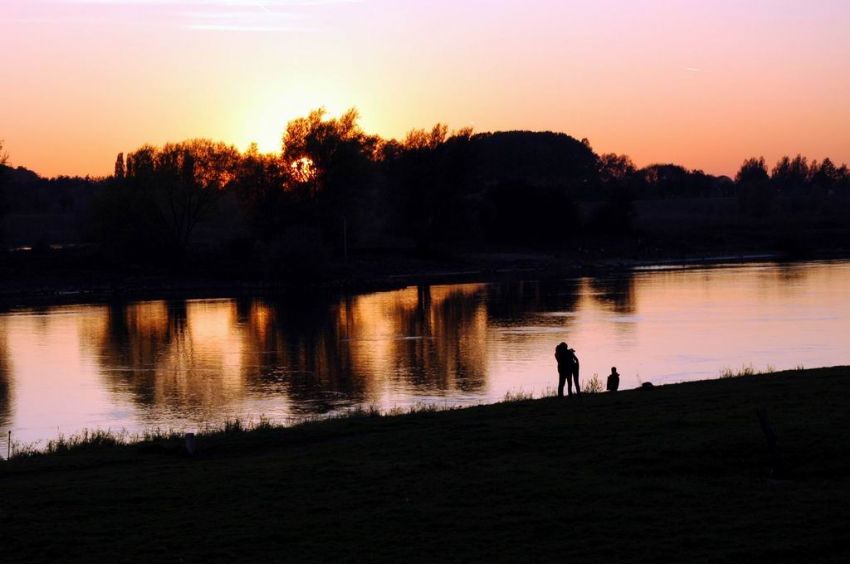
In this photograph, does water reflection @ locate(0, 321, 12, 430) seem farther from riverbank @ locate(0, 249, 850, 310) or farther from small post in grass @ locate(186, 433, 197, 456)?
riverbank @ locate(0, 249, 850, 310)

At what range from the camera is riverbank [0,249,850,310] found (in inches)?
3580

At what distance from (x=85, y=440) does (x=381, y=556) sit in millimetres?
12674

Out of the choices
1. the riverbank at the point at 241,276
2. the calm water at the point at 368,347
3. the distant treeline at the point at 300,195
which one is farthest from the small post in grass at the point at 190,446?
the distant treeline at the point at 300,195

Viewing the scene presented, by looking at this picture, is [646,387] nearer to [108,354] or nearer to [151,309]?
[108,354]

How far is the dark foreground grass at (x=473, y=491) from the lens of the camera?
14.1 m

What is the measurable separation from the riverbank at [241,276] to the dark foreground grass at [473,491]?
66544 mm

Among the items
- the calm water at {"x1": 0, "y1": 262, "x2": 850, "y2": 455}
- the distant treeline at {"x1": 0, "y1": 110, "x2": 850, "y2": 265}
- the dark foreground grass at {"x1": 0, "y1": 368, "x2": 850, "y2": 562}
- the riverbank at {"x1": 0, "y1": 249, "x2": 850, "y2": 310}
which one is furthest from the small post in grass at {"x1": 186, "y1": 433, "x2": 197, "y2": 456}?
the distant treeline at {"x1": 0, "y1": 110, "x2": 850, "y2": 265}

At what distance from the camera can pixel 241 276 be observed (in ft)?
331

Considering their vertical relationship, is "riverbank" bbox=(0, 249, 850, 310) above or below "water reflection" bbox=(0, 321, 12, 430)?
above

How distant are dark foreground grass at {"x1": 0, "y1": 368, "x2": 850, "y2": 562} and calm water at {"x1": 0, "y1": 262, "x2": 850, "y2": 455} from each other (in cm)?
1037

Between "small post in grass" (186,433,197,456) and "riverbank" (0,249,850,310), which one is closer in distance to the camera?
"small post in grass" (186,433,197,456)

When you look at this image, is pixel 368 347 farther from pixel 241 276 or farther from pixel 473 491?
pixel 241 276

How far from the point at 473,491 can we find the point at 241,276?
86.0 metres

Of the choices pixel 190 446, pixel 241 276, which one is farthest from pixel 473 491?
pixel 241 276
